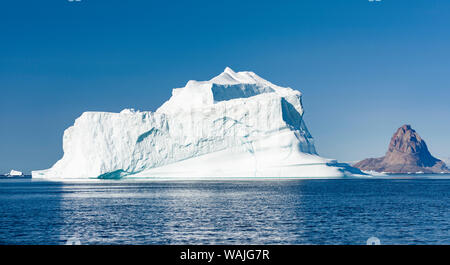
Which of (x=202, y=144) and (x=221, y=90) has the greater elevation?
(x=221, y=90)

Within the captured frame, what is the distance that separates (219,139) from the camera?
59062 millimetres

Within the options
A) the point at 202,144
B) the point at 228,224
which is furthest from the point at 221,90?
the point at 228,224

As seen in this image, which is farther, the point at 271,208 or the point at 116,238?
the point at 271,208

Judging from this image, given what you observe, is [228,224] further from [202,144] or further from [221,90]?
[221,90]

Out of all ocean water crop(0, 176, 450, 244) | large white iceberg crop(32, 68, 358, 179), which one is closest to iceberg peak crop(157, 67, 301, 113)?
large white iceberg crop(32, 68, 358, 179)

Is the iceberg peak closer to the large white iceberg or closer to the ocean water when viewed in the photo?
the large white iceberg

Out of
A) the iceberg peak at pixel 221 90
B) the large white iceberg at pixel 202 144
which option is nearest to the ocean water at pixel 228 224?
the large white iceberg at pixel 202 144

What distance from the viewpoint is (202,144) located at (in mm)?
59062

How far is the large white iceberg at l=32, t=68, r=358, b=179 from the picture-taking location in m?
58.2

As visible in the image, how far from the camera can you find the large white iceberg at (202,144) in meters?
58.2

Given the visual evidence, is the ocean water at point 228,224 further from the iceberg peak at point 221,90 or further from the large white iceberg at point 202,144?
the iceberg peak at point 221,90

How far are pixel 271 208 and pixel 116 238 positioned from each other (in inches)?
411

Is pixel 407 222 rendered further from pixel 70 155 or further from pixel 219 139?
pixel 70 155
